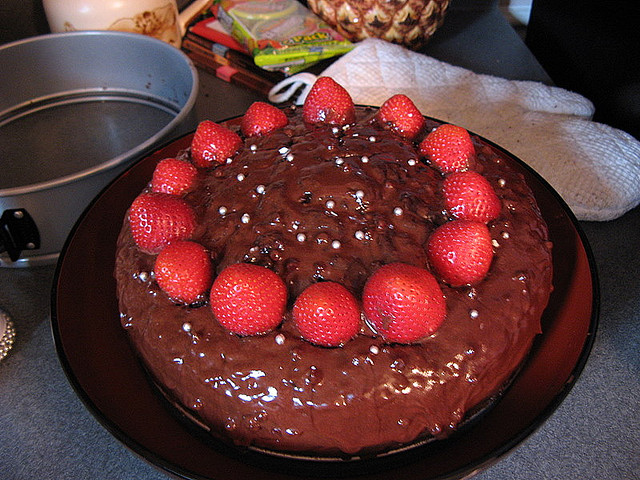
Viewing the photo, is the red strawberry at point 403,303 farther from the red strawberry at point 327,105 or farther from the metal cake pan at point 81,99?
the metal cake pan at point 81,99

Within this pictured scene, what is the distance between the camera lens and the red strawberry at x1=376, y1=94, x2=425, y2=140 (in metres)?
0.98

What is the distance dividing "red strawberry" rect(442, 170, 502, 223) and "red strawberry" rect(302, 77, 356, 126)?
0.27 m

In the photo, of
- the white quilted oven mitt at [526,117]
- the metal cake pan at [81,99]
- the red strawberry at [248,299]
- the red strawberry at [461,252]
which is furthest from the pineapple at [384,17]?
the red strawberry at [248,299]

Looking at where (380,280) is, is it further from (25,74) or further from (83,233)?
(25,74)

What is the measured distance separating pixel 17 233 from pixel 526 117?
1186 millimetres

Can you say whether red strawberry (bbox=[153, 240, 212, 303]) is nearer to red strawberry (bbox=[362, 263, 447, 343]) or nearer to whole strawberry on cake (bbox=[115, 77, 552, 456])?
whole strawberry on cake (bbox=[115, 77, 552, 456])

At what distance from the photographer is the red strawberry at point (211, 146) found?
96cm

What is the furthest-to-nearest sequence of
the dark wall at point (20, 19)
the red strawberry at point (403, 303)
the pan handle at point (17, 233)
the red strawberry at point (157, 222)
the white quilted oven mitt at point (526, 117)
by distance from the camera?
the dark wall at point (20, 19) < the white quilted oven mitt at point (526, 117) < the pan handle at point (17, 233) < the red strawberry at point (157, 222) < the red strawberry at point (403, 303)

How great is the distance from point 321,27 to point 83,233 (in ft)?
3.34

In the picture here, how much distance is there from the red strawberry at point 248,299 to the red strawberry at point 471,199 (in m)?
0.31

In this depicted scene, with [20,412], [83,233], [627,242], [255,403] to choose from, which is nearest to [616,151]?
[627,242]

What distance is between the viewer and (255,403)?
0.70m

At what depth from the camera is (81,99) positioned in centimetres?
142

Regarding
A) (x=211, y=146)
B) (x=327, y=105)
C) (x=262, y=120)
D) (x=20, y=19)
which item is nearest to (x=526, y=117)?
(x=327, y=105)
